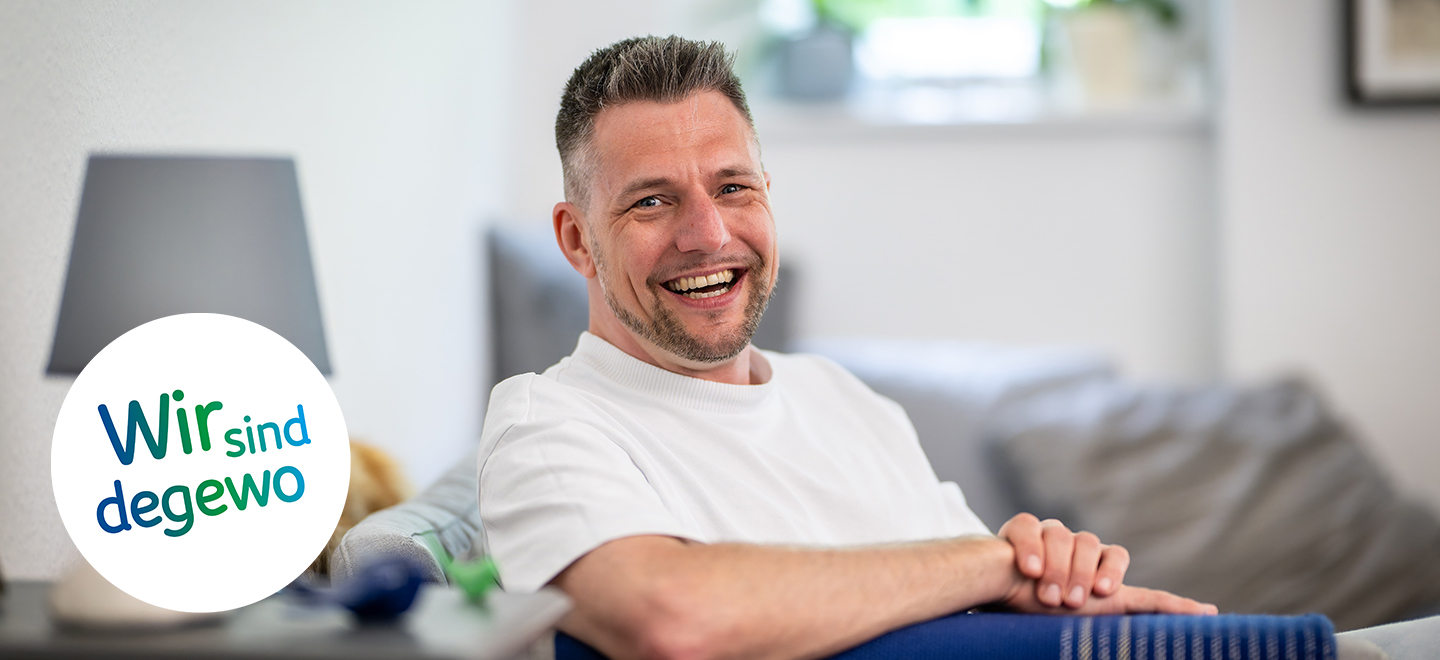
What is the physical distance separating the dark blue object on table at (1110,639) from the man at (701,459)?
27 mm

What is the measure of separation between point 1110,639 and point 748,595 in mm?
301

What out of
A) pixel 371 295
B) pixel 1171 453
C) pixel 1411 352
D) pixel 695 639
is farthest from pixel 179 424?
pixel 1411 352

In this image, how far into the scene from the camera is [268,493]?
0.87 metres

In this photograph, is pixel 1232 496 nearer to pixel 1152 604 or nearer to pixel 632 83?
pixel 1152 604

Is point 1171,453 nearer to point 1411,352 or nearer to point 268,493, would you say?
point 1411,352

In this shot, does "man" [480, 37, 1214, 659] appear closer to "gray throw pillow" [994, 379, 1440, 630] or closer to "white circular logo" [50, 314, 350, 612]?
"white circular logo" [50, 314, 350, 612]

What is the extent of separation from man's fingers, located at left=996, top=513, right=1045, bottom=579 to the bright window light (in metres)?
2.08

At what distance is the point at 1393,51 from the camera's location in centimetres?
253

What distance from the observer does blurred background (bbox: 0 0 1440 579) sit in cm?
232

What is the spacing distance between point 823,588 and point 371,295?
114 cm

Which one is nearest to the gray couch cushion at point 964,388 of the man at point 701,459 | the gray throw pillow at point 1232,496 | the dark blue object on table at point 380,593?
the gray throw pillow at point 1232,496

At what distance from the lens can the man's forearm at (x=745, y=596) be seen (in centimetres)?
82

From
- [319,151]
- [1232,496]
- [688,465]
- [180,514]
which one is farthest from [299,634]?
[1232,496]

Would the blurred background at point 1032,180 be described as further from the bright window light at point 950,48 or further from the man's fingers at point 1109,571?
the man's fingers at point 1109,571
